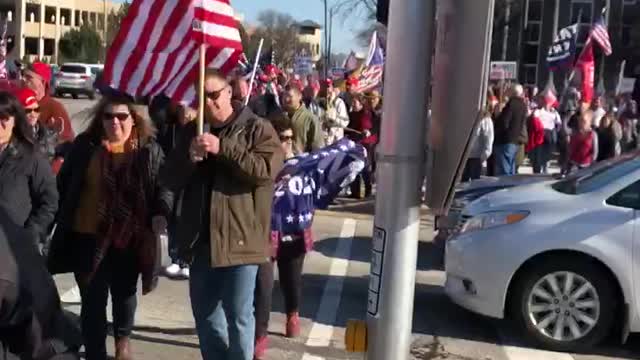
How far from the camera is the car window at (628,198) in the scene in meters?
7.38

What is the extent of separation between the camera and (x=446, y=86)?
344 centimetres

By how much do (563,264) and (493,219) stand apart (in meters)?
0.64

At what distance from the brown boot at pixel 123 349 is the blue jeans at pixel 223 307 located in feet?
4.27

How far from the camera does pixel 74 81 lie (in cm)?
4862

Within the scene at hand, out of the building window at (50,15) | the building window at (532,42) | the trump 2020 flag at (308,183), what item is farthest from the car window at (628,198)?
the building window at (50,15)

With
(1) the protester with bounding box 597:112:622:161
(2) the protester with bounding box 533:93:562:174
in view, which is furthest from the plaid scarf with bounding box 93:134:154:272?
(2) the protester with bounding box 533:93:562:174

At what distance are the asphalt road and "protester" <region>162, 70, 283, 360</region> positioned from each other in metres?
1.77

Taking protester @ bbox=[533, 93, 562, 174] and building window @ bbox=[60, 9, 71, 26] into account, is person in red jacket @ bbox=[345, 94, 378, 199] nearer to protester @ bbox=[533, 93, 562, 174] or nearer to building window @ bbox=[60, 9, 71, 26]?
protester @ bbox=[533, 93, 562, 174]

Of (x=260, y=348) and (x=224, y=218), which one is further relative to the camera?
(x=260, y=348)

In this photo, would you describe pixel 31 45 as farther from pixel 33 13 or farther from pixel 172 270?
pixel 172 270

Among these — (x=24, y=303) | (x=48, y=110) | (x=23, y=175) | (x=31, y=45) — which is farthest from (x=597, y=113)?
(x=31, y=45)

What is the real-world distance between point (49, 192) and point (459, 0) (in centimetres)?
315

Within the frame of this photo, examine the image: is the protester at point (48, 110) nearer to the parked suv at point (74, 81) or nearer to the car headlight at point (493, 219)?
the car headlight at point (493, 219)

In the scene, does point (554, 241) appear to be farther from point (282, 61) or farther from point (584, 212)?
point (282, 61)
